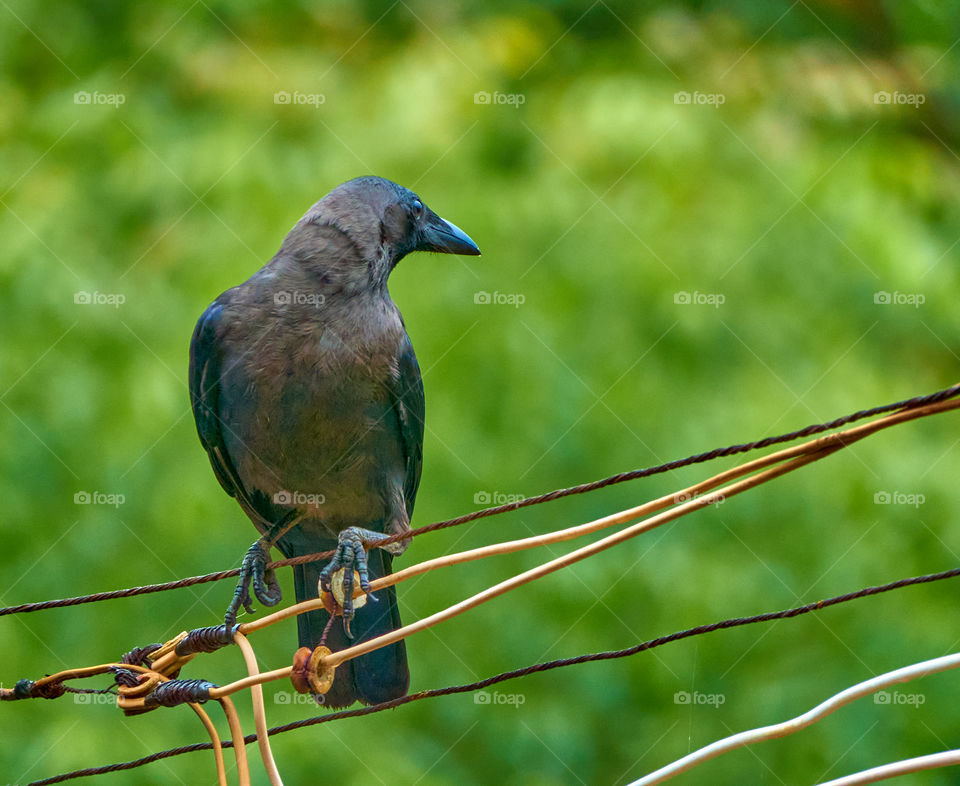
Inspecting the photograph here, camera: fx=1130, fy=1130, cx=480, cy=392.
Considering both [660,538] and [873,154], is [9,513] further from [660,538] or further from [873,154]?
[873,154]

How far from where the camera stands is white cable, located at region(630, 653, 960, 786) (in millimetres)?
1856

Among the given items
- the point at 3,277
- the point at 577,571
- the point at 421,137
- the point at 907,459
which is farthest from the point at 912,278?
the point at 3,277

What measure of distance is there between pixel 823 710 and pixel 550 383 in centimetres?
320

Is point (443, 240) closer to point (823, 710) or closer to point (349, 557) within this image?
point (349, 557)

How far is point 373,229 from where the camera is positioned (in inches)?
156

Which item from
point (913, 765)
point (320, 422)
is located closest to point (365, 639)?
point (320, 422)

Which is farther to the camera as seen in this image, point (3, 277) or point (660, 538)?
point (3, 277)

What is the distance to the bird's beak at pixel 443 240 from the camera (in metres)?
4.27

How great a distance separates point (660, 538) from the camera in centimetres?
488

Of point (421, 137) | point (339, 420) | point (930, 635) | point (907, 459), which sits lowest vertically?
point (930, 635)

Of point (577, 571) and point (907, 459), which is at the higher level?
point (907, 459)

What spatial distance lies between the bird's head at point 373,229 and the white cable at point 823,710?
2.19 metres

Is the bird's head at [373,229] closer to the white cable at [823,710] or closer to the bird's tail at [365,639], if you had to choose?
the bird's tail at [365,639]

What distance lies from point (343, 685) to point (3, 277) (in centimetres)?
283
